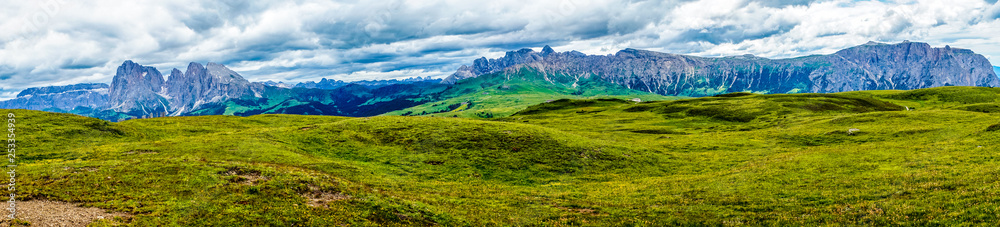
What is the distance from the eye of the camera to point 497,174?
50.9m

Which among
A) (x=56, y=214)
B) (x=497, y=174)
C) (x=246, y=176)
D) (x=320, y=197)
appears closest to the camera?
(x=56, y=214)

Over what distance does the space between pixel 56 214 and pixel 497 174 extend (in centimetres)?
3657

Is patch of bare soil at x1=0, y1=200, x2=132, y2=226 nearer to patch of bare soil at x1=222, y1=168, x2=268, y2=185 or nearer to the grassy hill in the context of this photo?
the grassy hill

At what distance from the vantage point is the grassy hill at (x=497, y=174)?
2633 cm

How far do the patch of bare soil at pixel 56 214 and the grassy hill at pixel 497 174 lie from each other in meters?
0.92

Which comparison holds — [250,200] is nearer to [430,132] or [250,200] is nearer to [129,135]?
[430,132]

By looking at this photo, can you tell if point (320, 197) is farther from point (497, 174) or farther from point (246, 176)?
point (497, 174)

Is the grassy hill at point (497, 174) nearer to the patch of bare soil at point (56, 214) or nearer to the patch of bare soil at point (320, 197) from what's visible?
the patch of bare soil at point (320, 197)

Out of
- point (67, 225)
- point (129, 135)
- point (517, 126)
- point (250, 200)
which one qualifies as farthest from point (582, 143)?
point (129, 135)

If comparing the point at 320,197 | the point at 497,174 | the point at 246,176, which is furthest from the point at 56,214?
the point at 497,174

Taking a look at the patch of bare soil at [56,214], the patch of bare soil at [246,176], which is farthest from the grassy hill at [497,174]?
the patch of bare soil at [56,214]

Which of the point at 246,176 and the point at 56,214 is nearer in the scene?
the point at 56,214

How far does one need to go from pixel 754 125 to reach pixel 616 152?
201 ft

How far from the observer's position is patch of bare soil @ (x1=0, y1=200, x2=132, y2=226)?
21.3 meters
